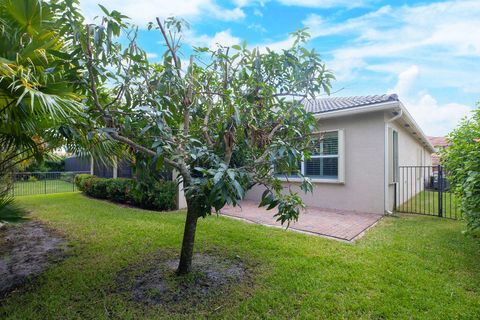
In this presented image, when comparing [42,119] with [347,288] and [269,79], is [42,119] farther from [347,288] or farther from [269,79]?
[347,288]

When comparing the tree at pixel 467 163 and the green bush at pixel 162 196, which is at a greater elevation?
the tree at pixel 467 163

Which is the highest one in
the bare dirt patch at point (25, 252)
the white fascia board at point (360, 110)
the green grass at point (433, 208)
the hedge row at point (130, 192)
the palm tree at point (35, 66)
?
the white fascia board at point (360, 110)

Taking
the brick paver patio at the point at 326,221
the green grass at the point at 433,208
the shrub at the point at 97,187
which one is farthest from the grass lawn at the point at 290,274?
the shrub at the point at 97,187

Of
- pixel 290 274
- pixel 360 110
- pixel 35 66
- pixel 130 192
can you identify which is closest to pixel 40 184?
pixel 130 192

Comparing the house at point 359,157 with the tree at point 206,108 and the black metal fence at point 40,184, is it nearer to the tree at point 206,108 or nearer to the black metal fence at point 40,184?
the tree at point 206,108

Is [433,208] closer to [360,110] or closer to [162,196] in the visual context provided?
[360,110]

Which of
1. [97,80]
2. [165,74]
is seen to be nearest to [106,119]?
[97,80]

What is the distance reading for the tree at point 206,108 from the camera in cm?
251

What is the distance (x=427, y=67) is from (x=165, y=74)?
352 inches

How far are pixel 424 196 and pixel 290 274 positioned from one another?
852 centimetres

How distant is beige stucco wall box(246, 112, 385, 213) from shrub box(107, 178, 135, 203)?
5690 mm

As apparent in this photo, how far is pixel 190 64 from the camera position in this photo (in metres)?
3.59

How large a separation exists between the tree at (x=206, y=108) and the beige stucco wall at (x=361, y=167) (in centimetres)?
415

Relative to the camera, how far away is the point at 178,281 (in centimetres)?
339
